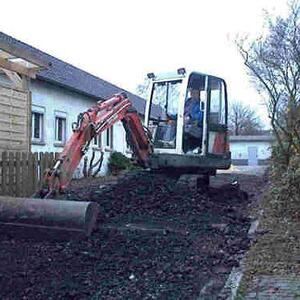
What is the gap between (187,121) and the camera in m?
14.5

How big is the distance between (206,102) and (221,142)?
1385mm

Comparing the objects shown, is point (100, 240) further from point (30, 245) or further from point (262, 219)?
point (262, 219)

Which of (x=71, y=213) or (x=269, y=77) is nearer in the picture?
(x=71, y=213)

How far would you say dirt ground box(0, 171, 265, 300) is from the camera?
6.73 meters

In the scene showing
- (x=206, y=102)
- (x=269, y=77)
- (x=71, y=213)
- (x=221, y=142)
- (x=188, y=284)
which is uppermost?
(x=269, y=77)

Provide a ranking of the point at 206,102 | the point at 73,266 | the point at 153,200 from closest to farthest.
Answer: the point at 73,266 → the point at 153,200 → the point at 206,102

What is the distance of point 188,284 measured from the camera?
699 cm

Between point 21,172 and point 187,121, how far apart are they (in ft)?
13.6

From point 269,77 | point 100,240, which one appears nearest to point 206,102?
point 269,77

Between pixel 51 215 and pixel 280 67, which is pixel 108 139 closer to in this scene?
pixel 280 67

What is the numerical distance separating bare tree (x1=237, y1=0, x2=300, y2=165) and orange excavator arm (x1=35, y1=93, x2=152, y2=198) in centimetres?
592

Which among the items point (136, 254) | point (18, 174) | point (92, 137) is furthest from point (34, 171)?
point (136, 254)

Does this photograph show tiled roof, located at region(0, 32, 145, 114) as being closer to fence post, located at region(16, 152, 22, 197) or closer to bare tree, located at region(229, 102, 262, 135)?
fence post, located at region(16, 152, 22, 197)

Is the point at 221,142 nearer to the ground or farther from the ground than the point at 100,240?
farther from the ground
